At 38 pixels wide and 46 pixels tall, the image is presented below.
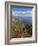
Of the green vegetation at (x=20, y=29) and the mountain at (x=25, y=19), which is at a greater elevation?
the mountain at (x=25, y=19)

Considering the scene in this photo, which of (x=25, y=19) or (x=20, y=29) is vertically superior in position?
(x=25, y=19)

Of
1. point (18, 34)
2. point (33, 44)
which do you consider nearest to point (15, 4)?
point (18, 34)

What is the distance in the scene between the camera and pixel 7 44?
159 centimetres

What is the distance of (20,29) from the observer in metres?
1.65

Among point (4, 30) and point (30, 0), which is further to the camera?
point (30, 0)

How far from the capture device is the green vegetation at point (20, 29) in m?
1.63

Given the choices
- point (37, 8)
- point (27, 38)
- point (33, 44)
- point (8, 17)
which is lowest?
point (33, 44)

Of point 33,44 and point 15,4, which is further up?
point 15,4

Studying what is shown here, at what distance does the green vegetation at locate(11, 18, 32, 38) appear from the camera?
1625 millimetres

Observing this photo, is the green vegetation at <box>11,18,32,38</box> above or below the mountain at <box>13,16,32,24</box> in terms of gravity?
below

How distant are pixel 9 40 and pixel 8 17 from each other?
362 mm

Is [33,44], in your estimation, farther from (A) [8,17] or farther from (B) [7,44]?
(A) [8,17]

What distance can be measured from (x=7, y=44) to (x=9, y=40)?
69 mm

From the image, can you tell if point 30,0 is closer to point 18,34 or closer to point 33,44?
point 18,34
